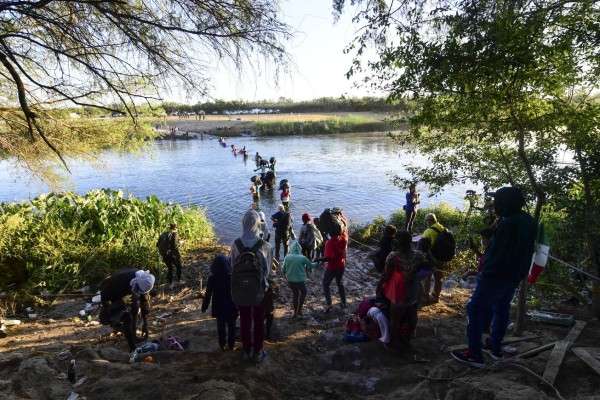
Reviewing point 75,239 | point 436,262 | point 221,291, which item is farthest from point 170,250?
point 436,262

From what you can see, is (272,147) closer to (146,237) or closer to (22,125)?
(146,237)

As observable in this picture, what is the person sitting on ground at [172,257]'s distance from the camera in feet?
26.1

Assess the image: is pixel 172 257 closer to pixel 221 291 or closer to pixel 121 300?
pixel 121 300

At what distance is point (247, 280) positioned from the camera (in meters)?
3.95

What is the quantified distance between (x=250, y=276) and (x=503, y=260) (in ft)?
8.11

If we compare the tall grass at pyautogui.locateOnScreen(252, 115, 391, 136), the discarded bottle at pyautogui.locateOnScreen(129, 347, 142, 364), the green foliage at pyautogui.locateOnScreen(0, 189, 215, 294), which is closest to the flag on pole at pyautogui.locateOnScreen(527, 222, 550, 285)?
the discarded bottle at pyautogui.locateOnScreen(129, 347, 142, 364)

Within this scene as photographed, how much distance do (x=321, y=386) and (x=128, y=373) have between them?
200 cm

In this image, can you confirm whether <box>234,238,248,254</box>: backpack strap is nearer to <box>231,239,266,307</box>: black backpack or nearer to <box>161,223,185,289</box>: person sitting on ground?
<box>231,239,266,307</box>: black backpack

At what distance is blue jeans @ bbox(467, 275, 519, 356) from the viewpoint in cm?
365

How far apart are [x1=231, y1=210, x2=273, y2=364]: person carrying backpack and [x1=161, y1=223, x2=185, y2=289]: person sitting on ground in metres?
4.22

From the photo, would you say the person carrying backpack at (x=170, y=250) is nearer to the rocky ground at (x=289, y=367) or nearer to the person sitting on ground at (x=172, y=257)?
the person sitting on ground at (x=172, y=257)

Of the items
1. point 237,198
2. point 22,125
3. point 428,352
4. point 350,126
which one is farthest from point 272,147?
point 428,352

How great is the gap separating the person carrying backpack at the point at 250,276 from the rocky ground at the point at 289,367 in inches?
11.2

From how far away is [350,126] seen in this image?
50438 mm
